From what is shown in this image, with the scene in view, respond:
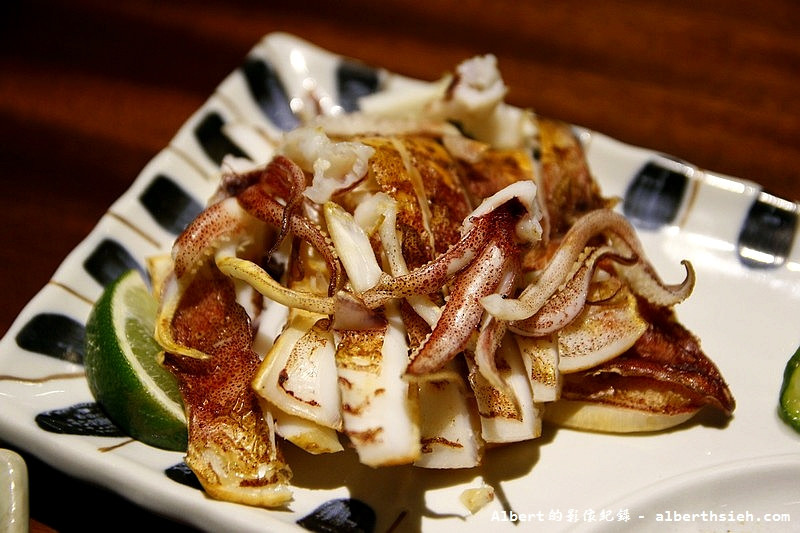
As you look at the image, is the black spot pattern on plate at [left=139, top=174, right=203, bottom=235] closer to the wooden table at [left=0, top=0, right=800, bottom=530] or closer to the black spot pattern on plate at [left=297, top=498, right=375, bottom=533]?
the wooden table at [left=0, top=0, right=800, bottom=530]

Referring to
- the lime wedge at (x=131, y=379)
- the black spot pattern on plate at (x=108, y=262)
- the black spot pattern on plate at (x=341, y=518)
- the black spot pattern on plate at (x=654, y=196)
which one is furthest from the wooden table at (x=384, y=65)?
the black spot pattern on plate at (x=341, y=518)

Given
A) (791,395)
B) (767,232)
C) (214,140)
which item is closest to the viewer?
(791,395)

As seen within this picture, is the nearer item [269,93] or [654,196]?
[654,196]

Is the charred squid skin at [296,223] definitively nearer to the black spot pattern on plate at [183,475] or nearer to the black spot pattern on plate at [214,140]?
the black spot pattern on plate at [183,475]

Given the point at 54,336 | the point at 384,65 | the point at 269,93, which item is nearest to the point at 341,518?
the point at 54,336

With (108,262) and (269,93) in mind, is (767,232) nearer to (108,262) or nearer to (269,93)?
(269,93)

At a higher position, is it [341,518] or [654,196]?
[654,196]
